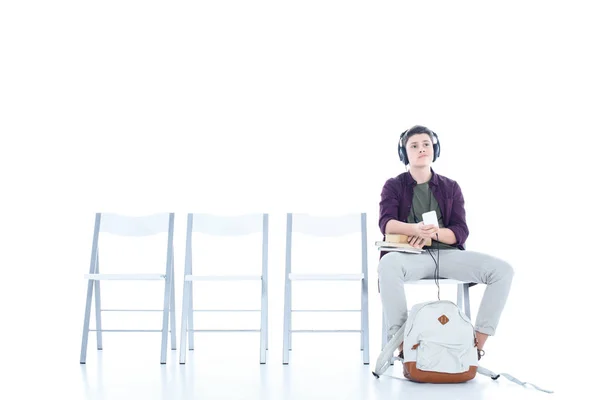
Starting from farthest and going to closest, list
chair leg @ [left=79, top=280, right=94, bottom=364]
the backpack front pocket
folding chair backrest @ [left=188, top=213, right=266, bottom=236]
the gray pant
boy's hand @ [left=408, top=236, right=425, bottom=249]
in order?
folding chair backrest @ [left=188, top=213, right=266, bottom=236], chair leg @ [left=79, top=280, right=94, bottom=364], boy's hand @ [left=408, top=236, right=425, bottom=249], the gray pant, the backpack front pocket

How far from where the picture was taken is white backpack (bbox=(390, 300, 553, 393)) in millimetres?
2592

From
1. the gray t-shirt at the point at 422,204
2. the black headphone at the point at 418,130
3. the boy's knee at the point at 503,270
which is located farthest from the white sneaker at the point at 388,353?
the black headphone at the point at 418,130

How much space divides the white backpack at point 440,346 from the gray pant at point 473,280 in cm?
14

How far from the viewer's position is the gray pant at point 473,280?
109 inches

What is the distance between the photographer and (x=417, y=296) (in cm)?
443

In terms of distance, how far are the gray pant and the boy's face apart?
0.49 metres

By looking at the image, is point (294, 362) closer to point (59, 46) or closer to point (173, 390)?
point (173, 390)

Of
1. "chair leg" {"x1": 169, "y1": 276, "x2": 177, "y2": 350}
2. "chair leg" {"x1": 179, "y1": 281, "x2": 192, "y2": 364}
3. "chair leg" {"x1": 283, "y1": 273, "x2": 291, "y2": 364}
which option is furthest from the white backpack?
"chair leg" {"x1": 169, "y1": 276, "x2": 177, "y2": 350}

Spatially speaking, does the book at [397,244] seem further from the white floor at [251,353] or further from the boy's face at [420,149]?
the white floor at [251,353]

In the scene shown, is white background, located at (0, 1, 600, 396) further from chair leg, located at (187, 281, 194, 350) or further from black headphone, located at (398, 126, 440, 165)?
black headphone, located at (398, 126, 440, 165)

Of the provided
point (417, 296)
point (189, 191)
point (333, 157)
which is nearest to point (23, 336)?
point (189, 191)

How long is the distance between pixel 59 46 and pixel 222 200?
150 centimetres

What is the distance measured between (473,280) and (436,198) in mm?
446

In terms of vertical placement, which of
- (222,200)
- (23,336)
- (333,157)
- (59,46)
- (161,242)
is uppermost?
(59,46)
